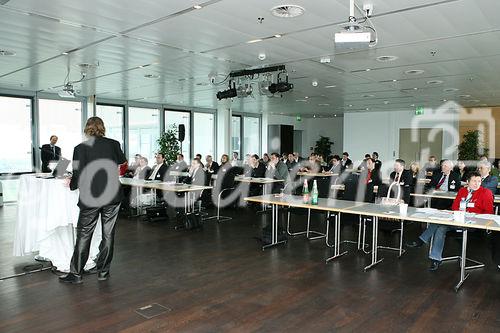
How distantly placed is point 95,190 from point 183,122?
10.9 meters

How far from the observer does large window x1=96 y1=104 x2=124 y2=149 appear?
41.0 feet

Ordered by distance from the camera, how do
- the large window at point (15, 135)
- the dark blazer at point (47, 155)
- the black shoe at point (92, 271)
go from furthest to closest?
1. the large window at point (15, 135)
2. the dark blazer at point (47, 155)
3. the black shoe at point (92, 271)

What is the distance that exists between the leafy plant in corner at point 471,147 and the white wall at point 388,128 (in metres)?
0.87

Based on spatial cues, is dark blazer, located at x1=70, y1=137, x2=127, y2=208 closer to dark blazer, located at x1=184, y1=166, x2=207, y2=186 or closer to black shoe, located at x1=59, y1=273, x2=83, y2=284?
black shoe, located at x1=59, y1=273, x2=83, y2=284

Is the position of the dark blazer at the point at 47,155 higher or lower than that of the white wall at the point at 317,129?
lower

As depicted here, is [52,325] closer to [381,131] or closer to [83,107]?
[83,107]

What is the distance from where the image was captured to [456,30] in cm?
511

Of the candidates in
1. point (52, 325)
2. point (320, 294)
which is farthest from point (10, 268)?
point (320, 294)

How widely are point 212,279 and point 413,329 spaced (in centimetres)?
215

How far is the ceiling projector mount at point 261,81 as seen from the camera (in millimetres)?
7414

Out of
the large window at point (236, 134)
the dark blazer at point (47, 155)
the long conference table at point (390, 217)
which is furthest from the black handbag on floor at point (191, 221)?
the large window at point (236, 134)

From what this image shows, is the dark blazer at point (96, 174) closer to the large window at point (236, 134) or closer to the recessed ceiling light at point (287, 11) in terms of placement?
the recessed ceiling light at point (287, 11)

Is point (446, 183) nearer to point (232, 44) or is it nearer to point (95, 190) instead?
point (232, 44)

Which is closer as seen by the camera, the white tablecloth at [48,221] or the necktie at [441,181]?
the white tablecloth at [48,221]
